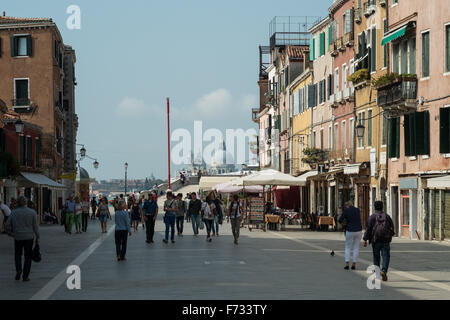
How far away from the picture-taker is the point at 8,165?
1624 inches

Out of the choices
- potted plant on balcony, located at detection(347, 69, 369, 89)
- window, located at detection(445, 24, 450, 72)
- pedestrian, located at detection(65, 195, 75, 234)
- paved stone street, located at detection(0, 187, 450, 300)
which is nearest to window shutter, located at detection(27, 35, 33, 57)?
pedestrian, located at detection(65, 195, 75, 234)

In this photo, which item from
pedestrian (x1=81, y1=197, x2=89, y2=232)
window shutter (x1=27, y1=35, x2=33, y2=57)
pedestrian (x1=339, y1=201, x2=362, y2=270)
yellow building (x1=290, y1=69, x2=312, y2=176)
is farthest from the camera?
window shutter (x1=27, y1=35, x2=33, y2=57)

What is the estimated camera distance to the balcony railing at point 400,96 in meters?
38.4

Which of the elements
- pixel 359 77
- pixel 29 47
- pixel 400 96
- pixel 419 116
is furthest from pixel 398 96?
pixel 29 47

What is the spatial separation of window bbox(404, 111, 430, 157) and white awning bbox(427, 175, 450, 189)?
2.08 meters

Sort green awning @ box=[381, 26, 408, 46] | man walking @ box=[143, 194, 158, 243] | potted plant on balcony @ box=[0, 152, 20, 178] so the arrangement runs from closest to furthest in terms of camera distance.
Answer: man walking @ box=[143, 194, 158, 243]
green awning @ box=[381, 26, 408, 46]
potted plant on balcony @ box=[0, 152, 20, 178]

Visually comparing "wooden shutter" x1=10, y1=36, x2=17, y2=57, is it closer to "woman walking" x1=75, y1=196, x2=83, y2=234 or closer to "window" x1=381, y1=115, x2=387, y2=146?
"woman walking" x1=75, y1=196, x2=83, y2=234

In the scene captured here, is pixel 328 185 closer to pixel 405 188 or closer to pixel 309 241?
pixel 405 188

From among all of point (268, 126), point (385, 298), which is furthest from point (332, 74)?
point (385, 298)

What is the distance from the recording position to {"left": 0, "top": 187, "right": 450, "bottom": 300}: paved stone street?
1593 centimetres

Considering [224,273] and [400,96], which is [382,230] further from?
[400,96]

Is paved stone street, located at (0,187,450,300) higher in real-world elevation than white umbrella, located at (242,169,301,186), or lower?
lower

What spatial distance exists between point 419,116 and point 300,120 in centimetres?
3006

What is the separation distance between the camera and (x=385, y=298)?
15250 mm
